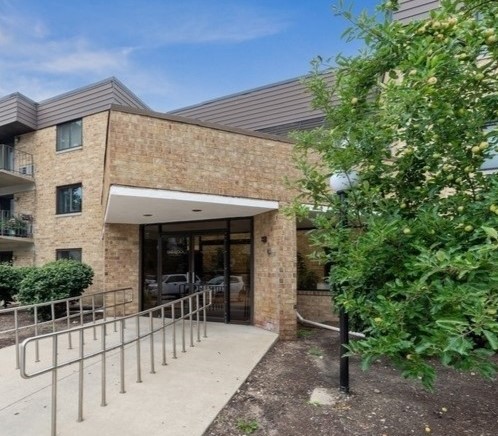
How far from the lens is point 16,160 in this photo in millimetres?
14945

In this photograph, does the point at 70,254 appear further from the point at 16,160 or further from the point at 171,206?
the point at 171,206

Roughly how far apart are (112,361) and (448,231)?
5.14 metres

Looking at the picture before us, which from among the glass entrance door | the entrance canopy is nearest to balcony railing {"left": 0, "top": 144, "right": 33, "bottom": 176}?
the entrance canopy

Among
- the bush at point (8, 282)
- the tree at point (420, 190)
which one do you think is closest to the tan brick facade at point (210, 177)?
the tree at point (420, 190)

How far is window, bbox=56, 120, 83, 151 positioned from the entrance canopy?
703 cm

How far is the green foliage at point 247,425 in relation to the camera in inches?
142

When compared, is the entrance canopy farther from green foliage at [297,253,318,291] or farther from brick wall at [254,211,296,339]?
green foliage at [297,253,318,291]

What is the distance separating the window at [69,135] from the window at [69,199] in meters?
1.63

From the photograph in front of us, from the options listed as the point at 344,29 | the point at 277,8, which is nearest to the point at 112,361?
the point at 344,29

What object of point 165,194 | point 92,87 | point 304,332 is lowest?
point 304,332

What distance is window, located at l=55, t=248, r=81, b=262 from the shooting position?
13445 mm

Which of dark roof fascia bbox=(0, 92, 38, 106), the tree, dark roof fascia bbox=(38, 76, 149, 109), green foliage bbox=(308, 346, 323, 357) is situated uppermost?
dark roof fascia bbox=(38, 76, 149, 109)

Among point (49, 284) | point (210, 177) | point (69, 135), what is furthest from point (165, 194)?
point (69, 135)

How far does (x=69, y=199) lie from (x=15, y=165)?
3201 millimetres
